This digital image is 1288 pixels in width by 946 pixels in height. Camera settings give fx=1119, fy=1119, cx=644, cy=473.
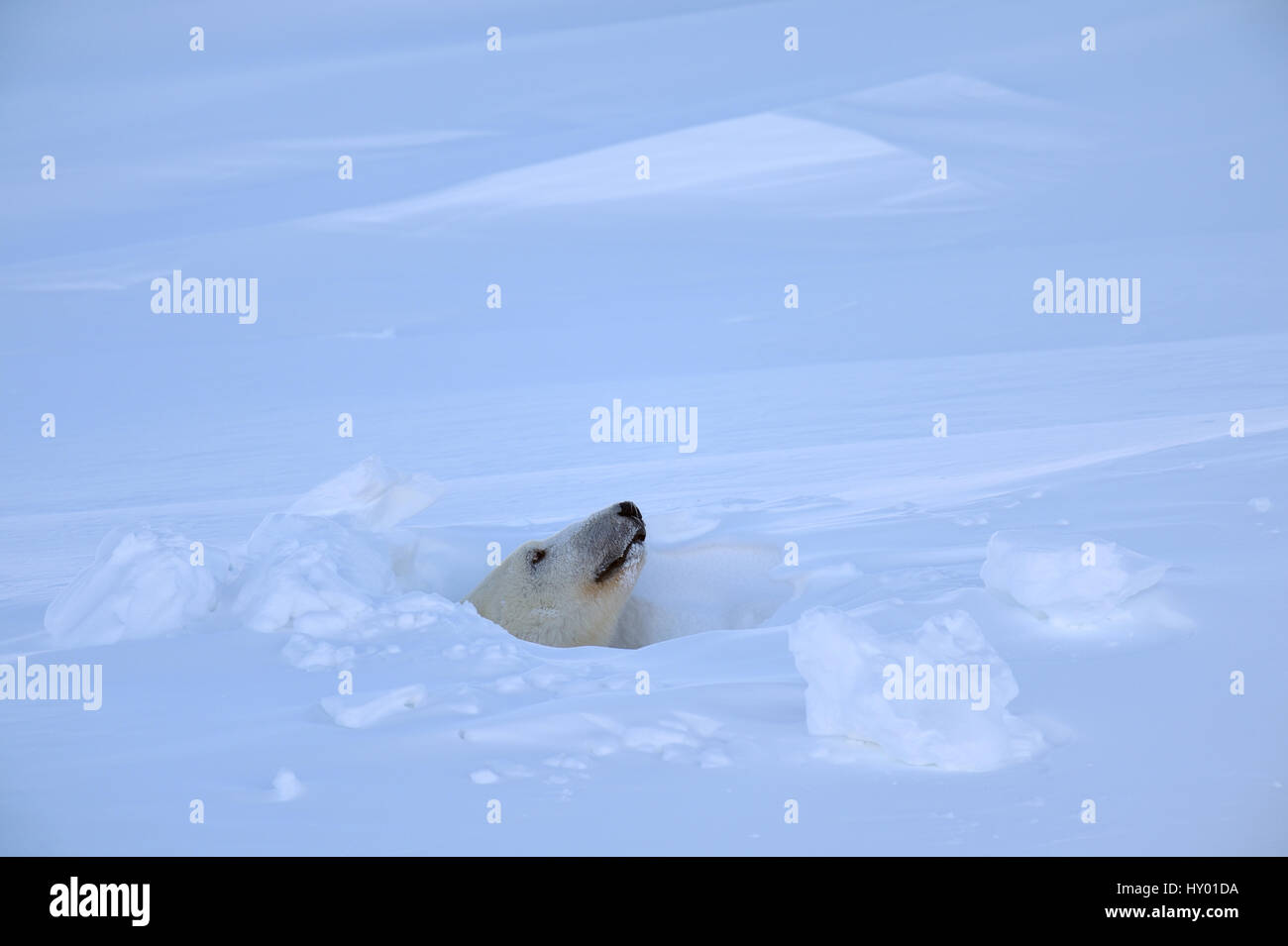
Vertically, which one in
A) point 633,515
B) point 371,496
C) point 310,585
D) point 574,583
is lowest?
point 574,583

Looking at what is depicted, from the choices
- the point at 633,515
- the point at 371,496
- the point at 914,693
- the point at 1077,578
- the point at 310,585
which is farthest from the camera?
the point at 371,496

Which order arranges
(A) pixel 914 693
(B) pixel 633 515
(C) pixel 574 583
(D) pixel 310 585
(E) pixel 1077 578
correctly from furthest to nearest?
(B) pixel 633 515 → (C) pixel 574 583 → (D) pixel 310 585 → (E) pixel 1077 578 → (A) pixel 914 693

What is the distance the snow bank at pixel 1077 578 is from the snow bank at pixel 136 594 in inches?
128

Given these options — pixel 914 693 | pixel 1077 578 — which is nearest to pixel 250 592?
pixel 914 693

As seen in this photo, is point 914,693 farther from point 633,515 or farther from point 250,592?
point 250,592

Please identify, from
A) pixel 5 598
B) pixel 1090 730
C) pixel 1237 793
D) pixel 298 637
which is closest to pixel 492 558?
pixel 298 637

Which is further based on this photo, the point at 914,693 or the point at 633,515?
the point at 633,515

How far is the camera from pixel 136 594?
4527mm

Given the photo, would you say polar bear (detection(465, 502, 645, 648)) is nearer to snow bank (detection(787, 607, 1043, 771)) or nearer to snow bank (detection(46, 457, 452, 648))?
snow bank (detection(46, 457, 452, 648))

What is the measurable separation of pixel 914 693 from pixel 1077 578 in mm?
1104

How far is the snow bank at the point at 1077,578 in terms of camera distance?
4.08 meters

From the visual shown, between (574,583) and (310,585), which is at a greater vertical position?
(310,585)

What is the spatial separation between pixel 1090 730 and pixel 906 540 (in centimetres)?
222

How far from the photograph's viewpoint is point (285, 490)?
838 centimetres
